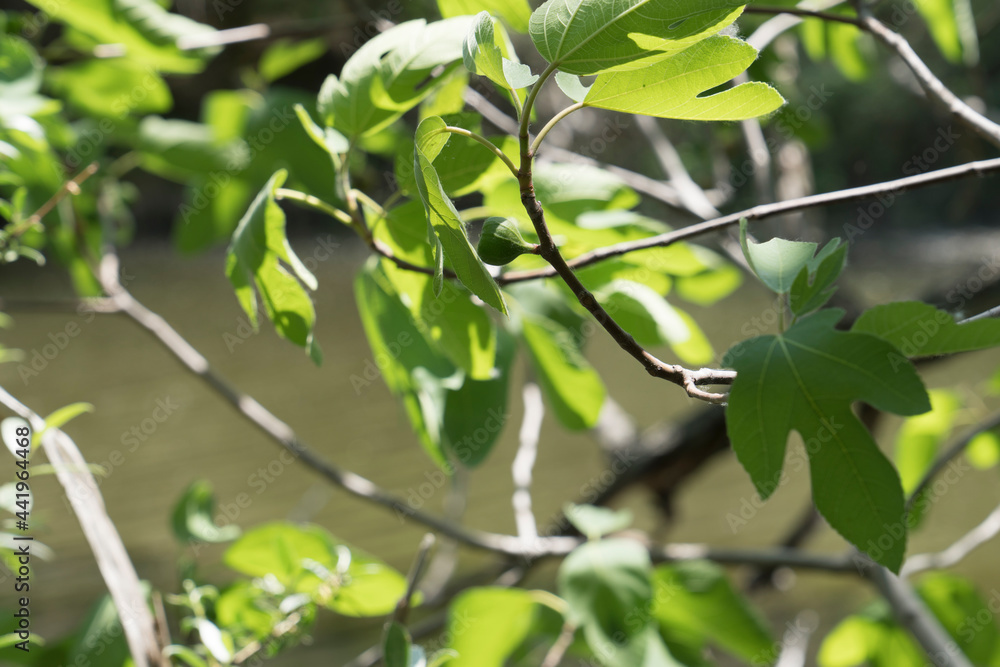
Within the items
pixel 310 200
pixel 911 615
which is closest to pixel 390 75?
pixel 310 200

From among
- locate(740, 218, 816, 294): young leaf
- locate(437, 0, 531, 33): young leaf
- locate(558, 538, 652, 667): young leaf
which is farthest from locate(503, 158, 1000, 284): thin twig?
locate(558, 538, 652, 667): young leaf

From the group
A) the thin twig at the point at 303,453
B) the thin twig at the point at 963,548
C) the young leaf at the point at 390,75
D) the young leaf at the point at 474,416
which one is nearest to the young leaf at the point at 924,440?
the thin twig at the point at 963,548

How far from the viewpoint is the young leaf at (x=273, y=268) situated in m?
0.21

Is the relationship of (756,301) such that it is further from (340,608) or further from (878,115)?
(878,115)

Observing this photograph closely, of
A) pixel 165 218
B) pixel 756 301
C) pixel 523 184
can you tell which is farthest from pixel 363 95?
pixel 165 218

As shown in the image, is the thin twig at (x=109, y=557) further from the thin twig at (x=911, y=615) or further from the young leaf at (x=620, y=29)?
the thin twig at (x=911, y=615)

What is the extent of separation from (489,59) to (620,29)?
0.09 ft

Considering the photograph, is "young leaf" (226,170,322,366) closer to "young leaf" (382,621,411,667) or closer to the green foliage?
"young leaf" (382,621,411,667)

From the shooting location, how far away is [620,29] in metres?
0.15

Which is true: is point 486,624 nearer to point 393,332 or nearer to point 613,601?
point 613,601

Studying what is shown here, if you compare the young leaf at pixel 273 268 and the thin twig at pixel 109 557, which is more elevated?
the young leaf at pixel 273 268

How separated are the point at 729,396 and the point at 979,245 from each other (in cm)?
372

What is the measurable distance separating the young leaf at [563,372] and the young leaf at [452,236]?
8.0 inches

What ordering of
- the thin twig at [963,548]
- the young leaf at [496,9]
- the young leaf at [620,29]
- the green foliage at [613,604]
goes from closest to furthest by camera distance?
the young leaf at [620,29] → the young leaf at [496,9] → the green foliage at [613,604] → the thin twig at [963,548]
